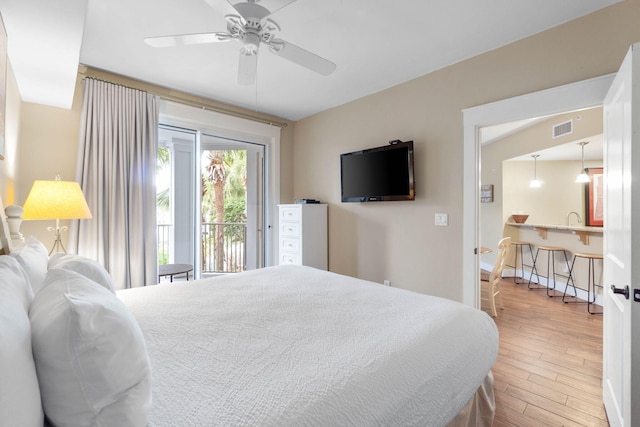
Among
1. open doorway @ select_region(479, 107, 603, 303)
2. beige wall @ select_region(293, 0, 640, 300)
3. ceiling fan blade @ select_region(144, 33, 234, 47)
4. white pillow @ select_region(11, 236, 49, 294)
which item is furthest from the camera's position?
open doorway @ select_region(479, 107, 603, 303)

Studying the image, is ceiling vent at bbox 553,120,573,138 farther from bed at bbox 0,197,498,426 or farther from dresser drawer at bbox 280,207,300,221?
bed at bbox 0,197,498,426

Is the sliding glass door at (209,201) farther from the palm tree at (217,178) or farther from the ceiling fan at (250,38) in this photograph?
the ceiling fan at (250,38)

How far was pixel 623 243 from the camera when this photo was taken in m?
1.44

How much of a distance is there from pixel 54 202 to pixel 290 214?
2.33 meters

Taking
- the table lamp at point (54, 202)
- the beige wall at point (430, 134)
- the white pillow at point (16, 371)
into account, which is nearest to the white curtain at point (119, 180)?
the table lamp at point (54, 202)

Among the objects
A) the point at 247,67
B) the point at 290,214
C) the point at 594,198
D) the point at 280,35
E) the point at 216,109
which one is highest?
the point at 280,35

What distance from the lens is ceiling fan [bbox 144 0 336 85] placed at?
1604 millimetres

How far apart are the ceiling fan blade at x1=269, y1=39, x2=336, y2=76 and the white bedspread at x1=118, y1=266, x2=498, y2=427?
1.52 m

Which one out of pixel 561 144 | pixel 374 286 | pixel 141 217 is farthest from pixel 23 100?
pixel 561 144

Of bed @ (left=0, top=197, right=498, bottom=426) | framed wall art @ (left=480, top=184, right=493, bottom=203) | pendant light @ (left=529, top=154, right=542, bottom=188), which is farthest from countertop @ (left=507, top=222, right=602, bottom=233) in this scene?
bed @ (left=0, top=197, right=498, bottom=426)

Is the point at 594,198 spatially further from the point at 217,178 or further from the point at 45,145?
the point at 45,145

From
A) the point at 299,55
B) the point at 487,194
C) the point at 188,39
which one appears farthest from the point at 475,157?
the point at 487,194

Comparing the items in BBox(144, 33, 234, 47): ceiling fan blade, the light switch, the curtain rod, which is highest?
the curtain rod

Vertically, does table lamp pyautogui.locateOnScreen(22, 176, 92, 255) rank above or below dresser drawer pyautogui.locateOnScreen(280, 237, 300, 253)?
above
